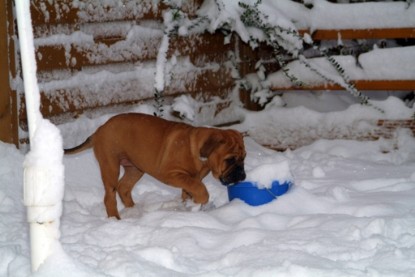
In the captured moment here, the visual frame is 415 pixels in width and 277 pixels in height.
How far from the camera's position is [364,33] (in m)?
5.62

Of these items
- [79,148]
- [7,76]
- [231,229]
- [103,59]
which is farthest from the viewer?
[103,59]

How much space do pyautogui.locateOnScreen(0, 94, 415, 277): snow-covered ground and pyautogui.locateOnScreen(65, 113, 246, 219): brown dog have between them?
18cm

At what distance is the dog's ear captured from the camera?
3.80 metres

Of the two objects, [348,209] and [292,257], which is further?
[348,209]

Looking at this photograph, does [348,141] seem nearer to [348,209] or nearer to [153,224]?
[348,209]

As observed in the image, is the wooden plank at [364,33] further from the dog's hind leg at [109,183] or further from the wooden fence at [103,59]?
the dog's hind leg at [109,183]

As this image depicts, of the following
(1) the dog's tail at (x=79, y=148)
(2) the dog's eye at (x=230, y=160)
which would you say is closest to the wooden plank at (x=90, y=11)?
(1) the dog's tail at (x=79, y=148)

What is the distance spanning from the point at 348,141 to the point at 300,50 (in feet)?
2.89

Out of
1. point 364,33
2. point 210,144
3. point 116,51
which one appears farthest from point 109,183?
point 364,33

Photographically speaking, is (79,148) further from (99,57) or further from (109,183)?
(99,57)

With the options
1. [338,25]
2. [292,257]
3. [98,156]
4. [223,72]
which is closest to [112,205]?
[98,156]

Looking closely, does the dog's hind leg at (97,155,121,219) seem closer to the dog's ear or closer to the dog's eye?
the dog's ear

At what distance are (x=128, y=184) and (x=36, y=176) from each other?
5.90 ft

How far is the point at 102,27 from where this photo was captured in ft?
15.7
